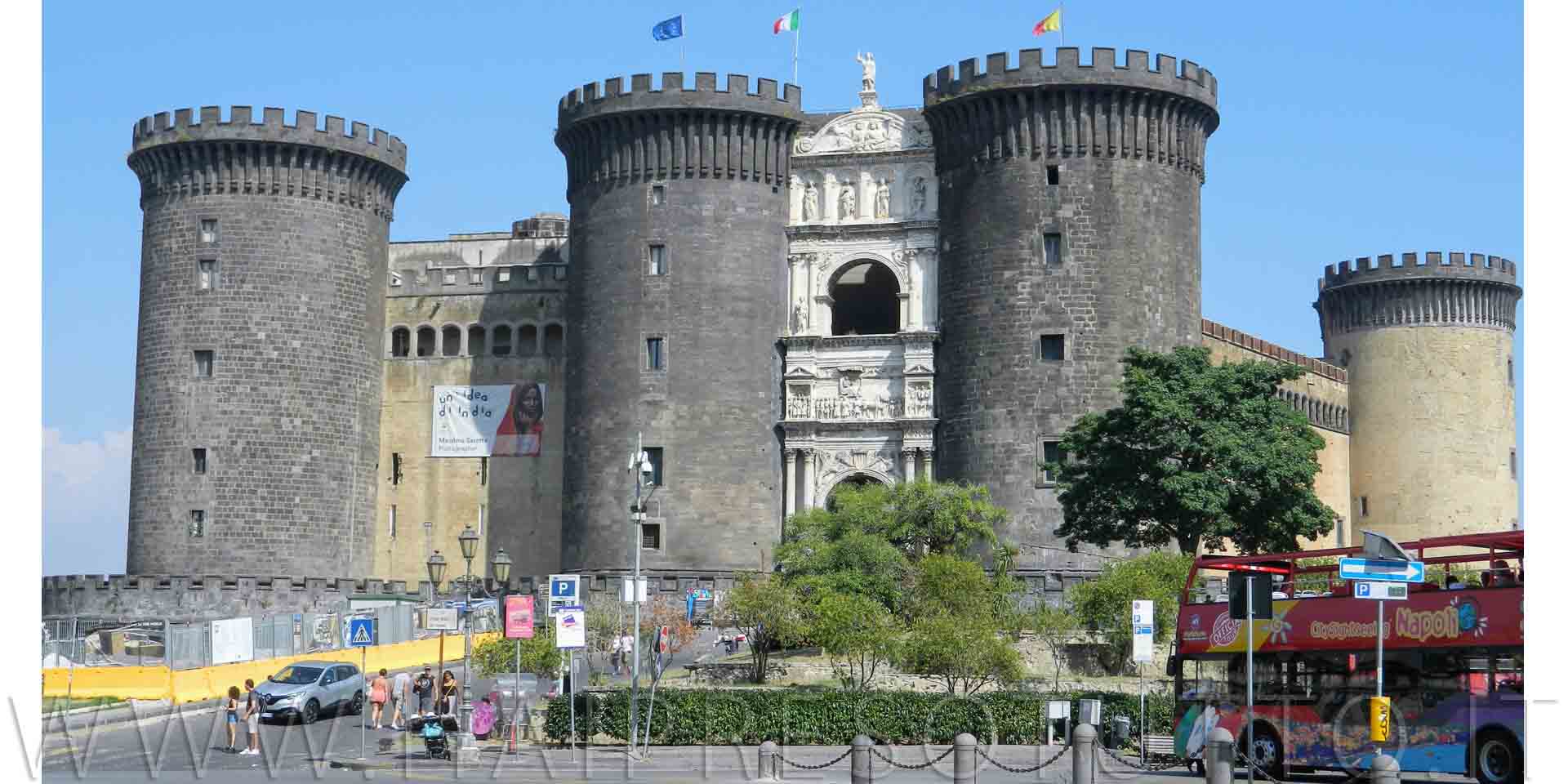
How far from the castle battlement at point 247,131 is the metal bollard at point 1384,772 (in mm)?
55613

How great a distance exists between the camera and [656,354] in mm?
73312

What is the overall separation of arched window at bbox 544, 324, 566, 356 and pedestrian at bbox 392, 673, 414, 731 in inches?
1172

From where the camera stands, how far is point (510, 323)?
79.4 m

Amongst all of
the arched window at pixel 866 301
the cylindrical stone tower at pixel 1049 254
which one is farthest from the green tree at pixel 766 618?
the arched window at pixel 866 301

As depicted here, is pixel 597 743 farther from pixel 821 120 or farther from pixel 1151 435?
pixel 821 120

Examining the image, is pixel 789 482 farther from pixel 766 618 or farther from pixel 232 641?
pixel 232 641

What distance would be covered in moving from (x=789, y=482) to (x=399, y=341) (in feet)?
51.9

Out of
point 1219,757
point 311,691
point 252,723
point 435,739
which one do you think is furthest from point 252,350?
point 1219,757

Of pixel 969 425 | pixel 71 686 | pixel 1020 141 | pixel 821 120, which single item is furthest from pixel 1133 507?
pixel 71 686

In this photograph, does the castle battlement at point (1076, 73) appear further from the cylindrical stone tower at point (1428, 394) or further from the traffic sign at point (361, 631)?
the traffic sign at point (361, 631)

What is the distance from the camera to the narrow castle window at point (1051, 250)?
7069 centimetres

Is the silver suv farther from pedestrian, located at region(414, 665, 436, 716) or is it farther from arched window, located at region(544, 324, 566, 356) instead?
arched window, located at region(544, 324, 566, 356)

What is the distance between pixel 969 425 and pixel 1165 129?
1131cm

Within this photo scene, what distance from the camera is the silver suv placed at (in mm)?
47750
